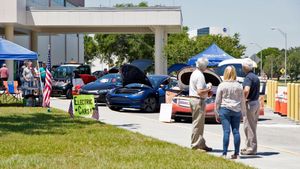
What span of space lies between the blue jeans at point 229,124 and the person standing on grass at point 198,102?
0.67 m

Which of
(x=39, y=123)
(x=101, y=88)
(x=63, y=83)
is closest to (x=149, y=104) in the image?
(x=101, y=88)

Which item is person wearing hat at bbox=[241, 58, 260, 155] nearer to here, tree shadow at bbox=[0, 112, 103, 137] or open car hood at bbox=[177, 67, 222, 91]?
tree shadow at bbox=[0, 112, 103, 137]

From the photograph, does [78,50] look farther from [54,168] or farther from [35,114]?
[54,168]

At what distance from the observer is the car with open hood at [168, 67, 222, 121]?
60.6 ft

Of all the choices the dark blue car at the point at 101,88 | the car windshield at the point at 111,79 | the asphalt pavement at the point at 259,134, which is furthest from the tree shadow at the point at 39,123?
the car windshield at the point at 111,79

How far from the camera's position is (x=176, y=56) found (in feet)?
174

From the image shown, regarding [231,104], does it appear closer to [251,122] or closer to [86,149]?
[251,122]

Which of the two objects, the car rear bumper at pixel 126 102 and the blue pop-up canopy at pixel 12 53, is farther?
the blue pop-up canopy at pixel 12 53

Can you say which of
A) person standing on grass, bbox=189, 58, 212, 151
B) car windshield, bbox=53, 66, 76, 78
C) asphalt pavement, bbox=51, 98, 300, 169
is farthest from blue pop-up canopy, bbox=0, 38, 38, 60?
person standing on grass, bbox=189, 58, 212, 151

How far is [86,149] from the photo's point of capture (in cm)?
1143

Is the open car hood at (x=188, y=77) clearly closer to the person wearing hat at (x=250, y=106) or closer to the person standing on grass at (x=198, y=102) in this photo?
the person standing on grass at (x=198, y=102)

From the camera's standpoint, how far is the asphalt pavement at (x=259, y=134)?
36.1 ft

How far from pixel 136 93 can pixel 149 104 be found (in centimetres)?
66

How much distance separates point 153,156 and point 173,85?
Result: 11857 millimetres
